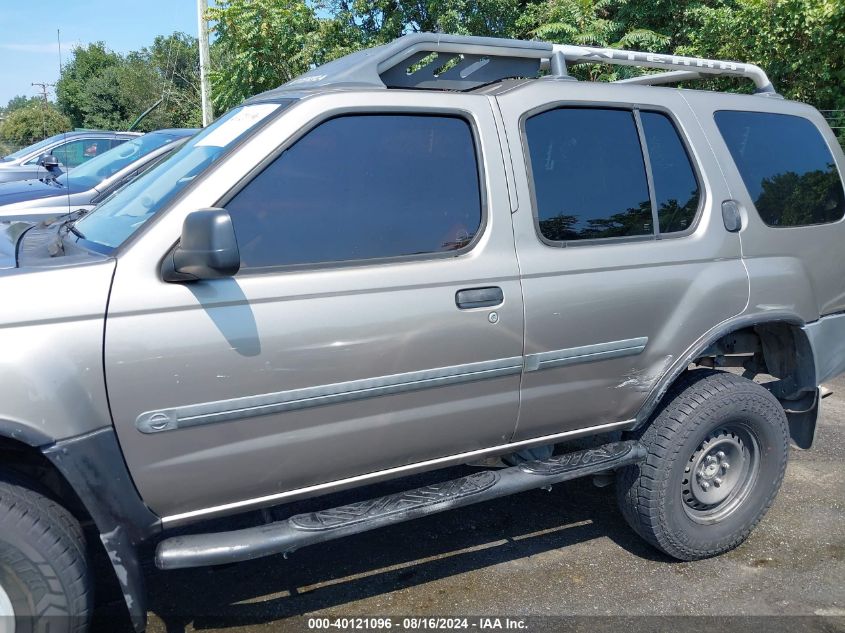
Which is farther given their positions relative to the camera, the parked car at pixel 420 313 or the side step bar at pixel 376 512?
the side step bar at pixel 376 512

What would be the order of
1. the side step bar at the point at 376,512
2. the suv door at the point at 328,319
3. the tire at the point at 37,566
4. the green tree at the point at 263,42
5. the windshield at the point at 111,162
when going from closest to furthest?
the tire at the point at 37,566 < the suv door at the point at 328,319 < the side step bar at the point at 376,512 < the windshield at the point at 111,162 < the green tree at the point at 263,42

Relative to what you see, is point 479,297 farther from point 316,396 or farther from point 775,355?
point 775,355

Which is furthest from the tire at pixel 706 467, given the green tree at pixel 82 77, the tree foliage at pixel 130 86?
the green tree at pixel 82 77

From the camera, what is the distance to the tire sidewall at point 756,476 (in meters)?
3.69

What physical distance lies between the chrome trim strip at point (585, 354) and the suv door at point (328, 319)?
0.31ft

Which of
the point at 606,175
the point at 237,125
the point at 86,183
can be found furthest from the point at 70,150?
the point at 606,175

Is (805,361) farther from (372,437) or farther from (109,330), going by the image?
(109,330)

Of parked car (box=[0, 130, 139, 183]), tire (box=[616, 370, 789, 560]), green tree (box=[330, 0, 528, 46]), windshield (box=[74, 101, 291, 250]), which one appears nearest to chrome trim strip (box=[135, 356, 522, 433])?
windshield (box=[74, 101, 291, 250])

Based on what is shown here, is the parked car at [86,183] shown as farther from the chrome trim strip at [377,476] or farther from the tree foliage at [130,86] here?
the tree foliage at [130,86]

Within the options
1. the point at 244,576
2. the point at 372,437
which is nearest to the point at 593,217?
the point at 372,437

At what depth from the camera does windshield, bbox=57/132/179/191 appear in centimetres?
788

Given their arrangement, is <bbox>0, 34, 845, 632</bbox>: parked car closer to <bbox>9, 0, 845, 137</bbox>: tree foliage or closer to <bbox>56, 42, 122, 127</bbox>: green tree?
<bbox>9, 0, 845, 137</bbox>: tree foliage

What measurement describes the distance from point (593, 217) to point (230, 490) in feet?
6.22

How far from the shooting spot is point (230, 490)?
9.14 ft
